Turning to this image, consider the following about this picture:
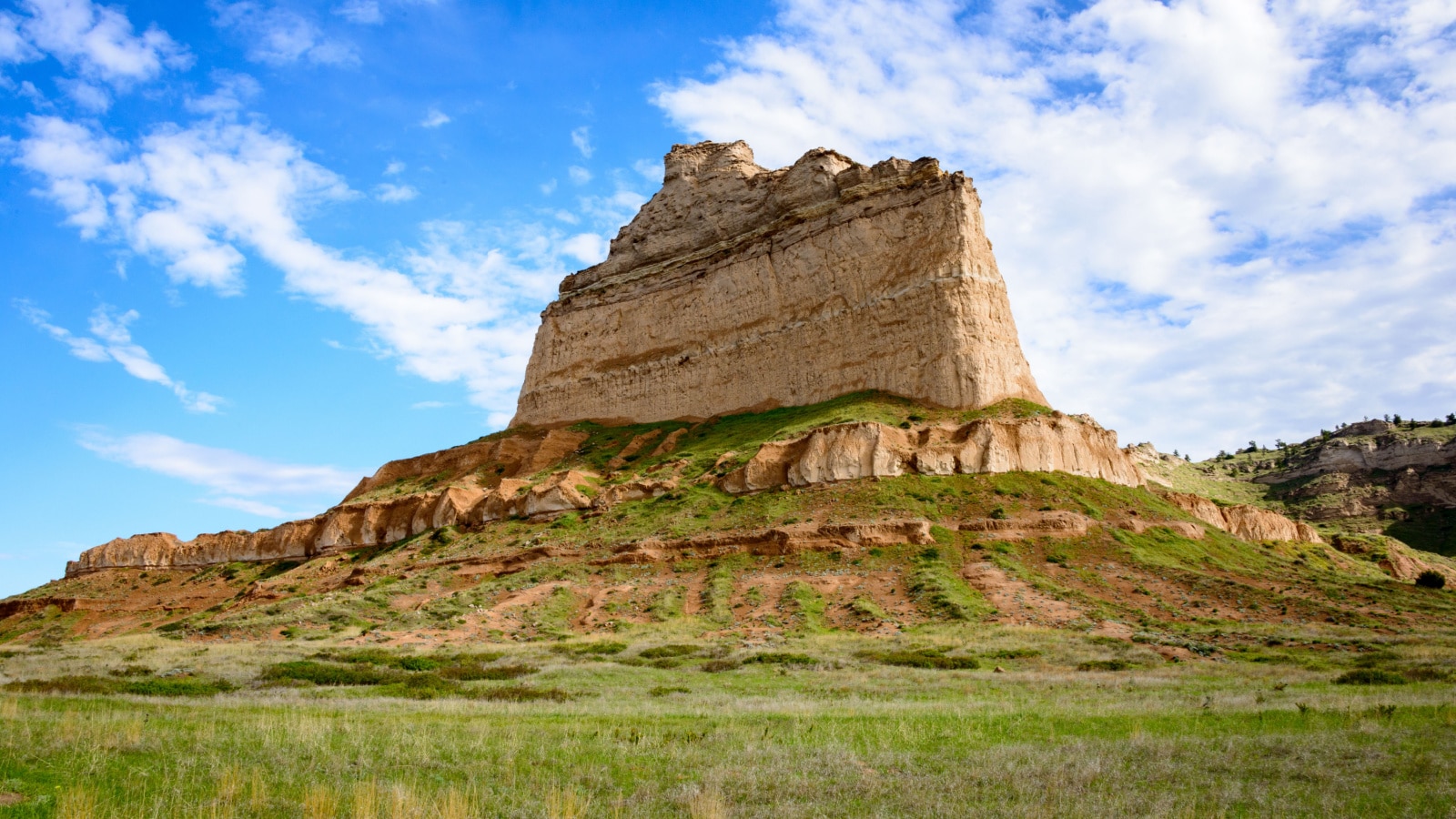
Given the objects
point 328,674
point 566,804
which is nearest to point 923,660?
point 328,674

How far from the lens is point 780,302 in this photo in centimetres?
7056

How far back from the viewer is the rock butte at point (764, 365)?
49094 mm

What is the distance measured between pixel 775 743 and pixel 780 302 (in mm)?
59003

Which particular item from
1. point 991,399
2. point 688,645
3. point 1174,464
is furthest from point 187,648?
point 1174,464

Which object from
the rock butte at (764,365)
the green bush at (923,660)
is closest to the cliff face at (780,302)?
the rock butte at (764,365)

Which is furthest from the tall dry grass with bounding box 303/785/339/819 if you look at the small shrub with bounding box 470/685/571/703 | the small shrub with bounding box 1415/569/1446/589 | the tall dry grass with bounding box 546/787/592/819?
the small shrub with bounding box 1415/569/1446/589

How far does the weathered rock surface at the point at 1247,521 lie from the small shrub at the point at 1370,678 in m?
40.8

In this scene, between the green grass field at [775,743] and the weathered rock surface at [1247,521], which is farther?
the weathered rock surface at [1247,521]

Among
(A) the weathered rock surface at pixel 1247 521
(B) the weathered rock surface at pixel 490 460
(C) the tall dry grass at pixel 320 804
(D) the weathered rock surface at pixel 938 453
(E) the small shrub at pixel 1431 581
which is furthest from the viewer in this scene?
(B) the weathered rock surface at pixel 490 460

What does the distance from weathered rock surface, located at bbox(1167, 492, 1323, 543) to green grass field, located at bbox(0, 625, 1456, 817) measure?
40175mm

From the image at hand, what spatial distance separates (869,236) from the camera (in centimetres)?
6644

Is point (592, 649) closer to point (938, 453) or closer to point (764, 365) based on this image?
point (938, 453)

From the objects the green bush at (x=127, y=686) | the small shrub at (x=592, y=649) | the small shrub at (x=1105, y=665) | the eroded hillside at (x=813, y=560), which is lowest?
the small shrub at (x=1105, y=665)

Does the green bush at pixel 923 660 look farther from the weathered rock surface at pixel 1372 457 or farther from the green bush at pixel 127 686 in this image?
the weathered rock surface at pixel 1372 457
